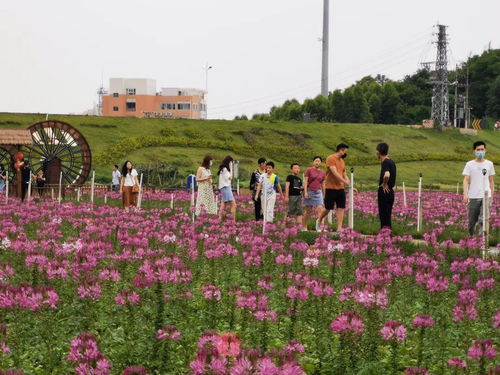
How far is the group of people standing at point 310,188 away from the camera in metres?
15.9

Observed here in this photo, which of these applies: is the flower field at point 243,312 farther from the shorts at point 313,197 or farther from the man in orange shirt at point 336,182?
the shorts at point 313,197

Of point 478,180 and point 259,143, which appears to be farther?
point 259,143

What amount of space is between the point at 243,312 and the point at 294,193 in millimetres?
11723

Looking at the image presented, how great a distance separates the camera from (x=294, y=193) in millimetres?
19281

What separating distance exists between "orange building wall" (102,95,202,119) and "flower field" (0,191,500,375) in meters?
127

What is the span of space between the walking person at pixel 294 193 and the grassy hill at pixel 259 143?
3463cm

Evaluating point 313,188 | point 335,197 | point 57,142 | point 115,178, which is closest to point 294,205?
point 313,188

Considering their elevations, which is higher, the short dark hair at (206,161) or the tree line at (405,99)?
the tree line at (405,99)

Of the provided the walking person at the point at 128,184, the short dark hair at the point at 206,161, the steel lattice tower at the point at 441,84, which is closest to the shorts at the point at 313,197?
the short dark hair at the point at 206,161

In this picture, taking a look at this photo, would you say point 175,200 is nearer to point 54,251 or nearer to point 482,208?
point 482,208

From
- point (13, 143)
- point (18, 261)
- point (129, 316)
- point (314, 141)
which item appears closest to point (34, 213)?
point (18, 261)

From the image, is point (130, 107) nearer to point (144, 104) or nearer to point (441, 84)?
point (144, 104)

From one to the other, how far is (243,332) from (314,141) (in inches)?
2662

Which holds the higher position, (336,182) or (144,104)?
(144,104)
